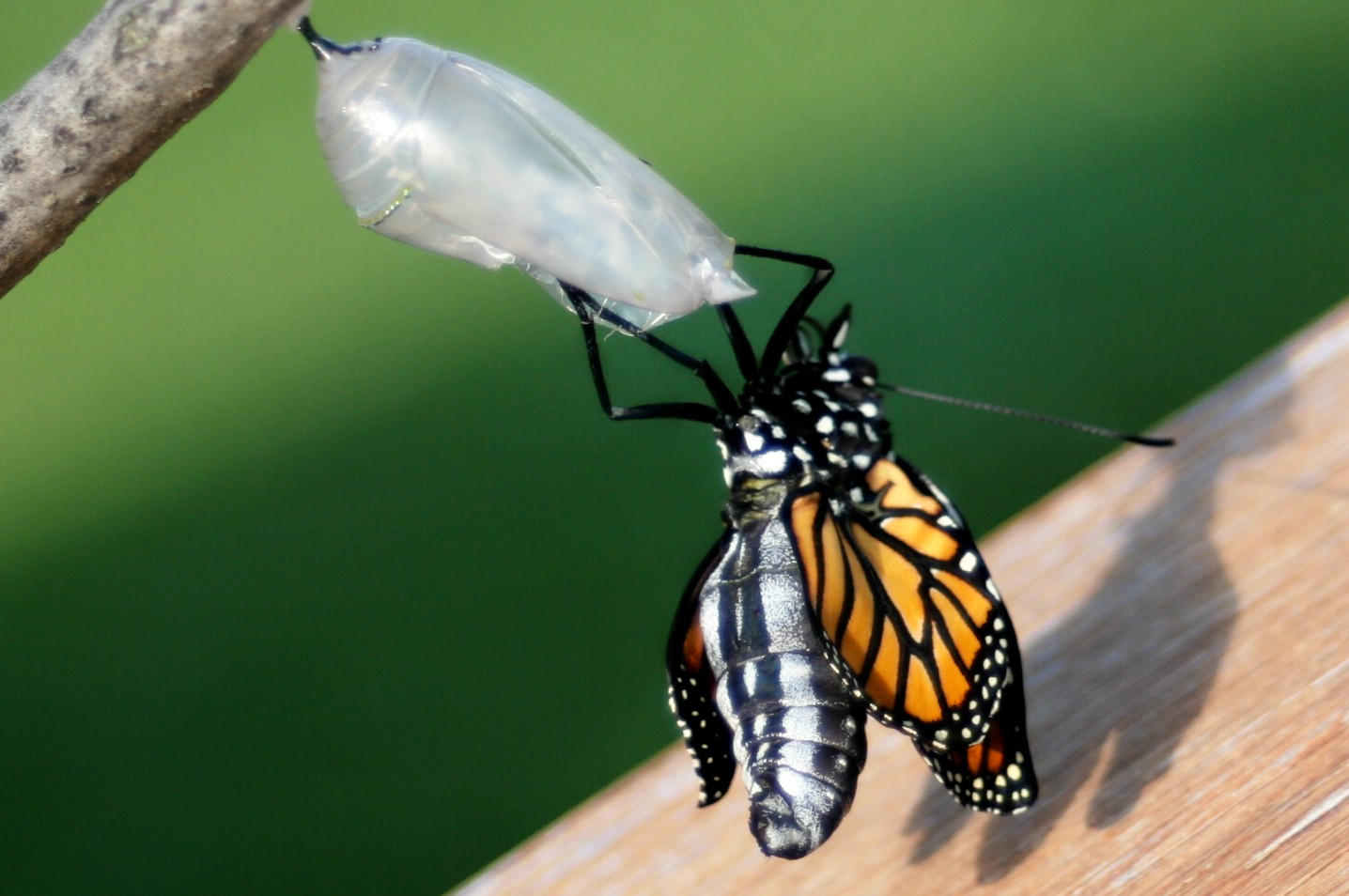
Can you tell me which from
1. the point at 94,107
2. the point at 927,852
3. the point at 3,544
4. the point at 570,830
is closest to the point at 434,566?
the point at 3,544

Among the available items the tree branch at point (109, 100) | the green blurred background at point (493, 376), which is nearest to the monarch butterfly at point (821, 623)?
the tree branch at point (109, 100)

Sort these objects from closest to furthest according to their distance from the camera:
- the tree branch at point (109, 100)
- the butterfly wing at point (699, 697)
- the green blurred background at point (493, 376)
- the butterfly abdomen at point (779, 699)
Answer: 1. the tree branch at point (109, 100)
2. the butterfly abdomen at point (779, 699)
3. the butterfly wing at point (699, 697)
4. the green blurred background at point (493, 376)

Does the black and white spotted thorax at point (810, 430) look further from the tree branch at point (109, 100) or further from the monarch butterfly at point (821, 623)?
the tree branch at point (109, 100)

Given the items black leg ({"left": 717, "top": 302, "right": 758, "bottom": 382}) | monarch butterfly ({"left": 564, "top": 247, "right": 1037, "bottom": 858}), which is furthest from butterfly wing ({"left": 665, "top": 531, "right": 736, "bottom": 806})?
black leg ({"left": 717, "top": 302, "right": 758, "bottom": 382})

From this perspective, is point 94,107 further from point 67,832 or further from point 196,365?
point 196,365

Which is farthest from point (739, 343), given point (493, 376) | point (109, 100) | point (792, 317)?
point (493, 376)

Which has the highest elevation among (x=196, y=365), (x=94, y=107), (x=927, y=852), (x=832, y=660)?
(x=94, y=107)
